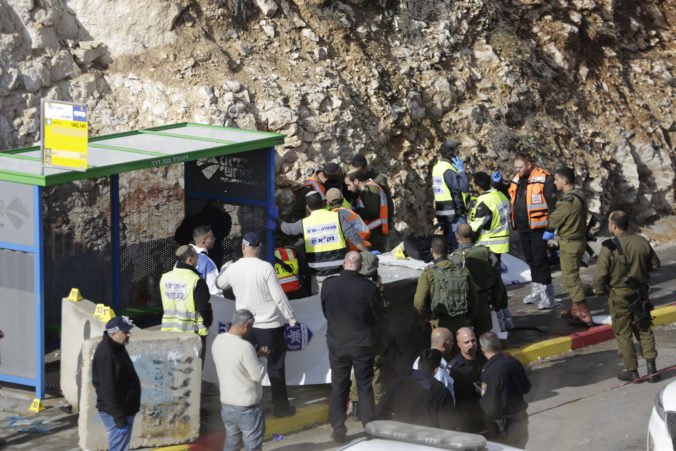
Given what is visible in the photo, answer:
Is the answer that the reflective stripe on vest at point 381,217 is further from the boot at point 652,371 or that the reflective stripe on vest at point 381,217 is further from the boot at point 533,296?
the boot at point 652,371

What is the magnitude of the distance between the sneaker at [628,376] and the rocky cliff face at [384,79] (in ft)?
17.0

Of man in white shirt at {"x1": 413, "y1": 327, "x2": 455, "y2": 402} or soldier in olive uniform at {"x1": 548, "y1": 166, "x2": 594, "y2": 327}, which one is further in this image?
soldier in olive uniform at {"x1": 548, "y1": 166, "x2": 594, "y2": 327}

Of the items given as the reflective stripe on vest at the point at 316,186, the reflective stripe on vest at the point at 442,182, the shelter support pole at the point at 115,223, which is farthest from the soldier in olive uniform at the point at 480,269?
the shelter support pole at the point at 115,223

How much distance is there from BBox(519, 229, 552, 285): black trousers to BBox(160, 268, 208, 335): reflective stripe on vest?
17.0 ft

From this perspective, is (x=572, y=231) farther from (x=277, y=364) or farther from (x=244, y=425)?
(x=244, y=425)

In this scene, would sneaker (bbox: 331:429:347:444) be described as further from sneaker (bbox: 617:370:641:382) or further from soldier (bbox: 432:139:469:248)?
soldier (bbox: 432:139:469:248)

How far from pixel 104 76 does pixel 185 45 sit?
1.23m

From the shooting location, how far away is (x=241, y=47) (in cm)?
1620

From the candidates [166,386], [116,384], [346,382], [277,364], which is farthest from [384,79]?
[116,384]

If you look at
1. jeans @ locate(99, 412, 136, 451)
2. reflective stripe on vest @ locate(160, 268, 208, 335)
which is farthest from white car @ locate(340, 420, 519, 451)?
reflective stripe on vest @ locate(160, 268, 208, 335)

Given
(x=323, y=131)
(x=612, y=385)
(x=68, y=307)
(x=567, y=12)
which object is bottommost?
(x=612, y=385)

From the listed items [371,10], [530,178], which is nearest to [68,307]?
[530,178]

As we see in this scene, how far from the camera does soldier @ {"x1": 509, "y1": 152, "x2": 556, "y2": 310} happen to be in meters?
13.8

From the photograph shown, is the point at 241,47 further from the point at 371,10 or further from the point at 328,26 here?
the point at 371,10
